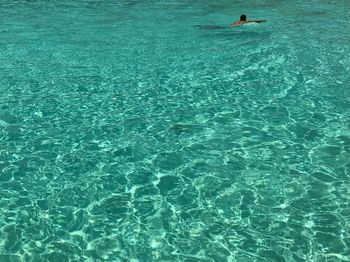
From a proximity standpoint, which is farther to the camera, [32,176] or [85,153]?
[85,153]

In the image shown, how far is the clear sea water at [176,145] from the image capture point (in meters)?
9.59

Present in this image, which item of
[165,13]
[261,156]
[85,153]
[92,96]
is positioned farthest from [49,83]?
[165,13]

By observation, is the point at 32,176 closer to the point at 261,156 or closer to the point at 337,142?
the point at 261,156

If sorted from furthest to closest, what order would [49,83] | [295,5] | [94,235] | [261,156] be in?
[295,5] < [49,83] < [261,156] < [94,235]

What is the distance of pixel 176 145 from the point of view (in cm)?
1338

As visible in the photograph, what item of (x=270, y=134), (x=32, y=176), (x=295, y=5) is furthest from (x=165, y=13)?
(x=32, y=176)

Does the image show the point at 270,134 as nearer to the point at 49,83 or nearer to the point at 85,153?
the point at 85,153

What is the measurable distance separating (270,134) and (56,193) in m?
6.53

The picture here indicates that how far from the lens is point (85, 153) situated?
13.0 metres

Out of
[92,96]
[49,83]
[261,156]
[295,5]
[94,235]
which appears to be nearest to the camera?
[94,235]

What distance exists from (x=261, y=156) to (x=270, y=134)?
1.47 m

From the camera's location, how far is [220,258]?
9016mm

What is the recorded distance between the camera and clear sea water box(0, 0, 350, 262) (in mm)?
9586

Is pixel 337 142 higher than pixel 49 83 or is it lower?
lower
